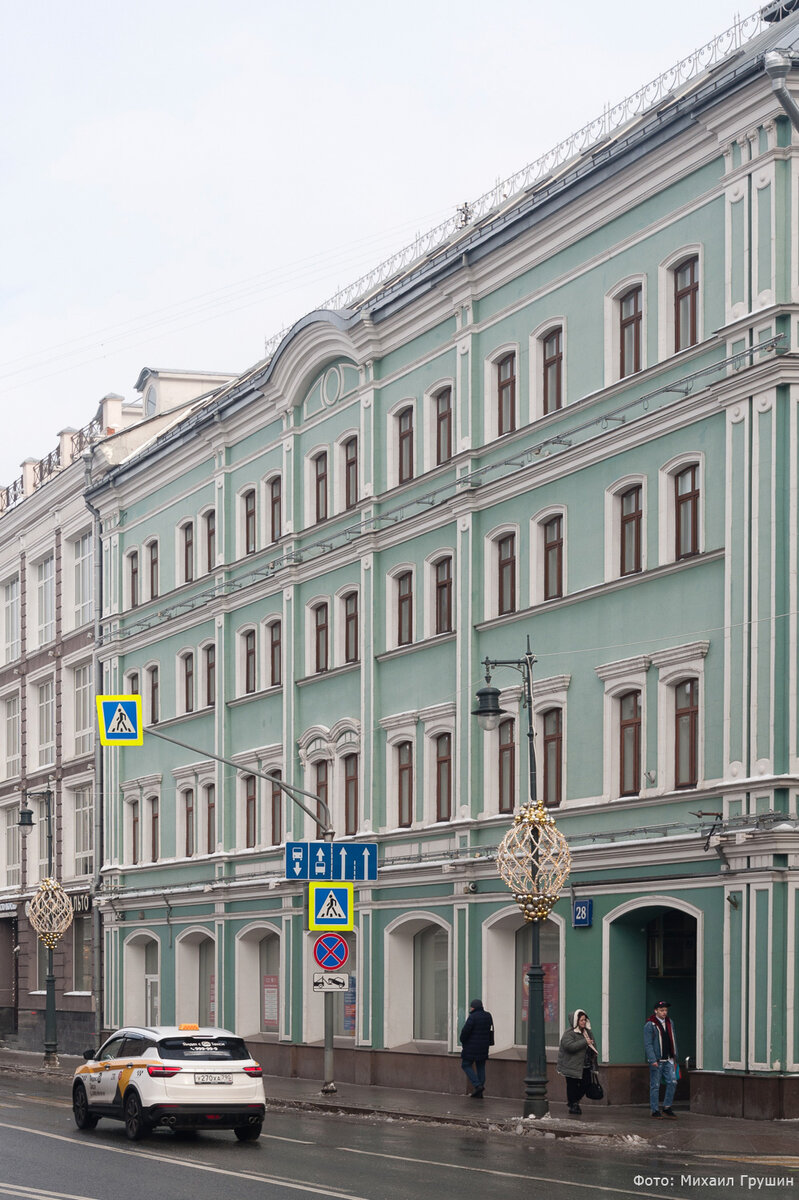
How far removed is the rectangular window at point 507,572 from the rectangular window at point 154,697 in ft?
58.6

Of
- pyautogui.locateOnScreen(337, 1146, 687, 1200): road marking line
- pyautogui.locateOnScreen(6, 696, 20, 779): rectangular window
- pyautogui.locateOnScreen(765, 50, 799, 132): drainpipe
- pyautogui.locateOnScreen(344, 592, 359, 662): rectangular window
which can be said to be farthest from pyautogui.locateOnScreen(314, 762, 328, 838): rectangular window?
pyautogui.locateOnScreen(765, 50, 799, 132): drainpipe

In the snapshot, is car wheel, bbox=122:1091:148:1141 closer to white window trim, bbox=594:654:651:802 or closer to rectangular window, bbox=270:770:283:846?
white window trim, bbox=594:654:651:802

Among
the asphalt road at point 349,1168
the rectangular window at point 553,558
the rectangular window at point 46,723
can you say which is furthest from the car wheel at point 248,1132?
the rectangular window at point 46,723

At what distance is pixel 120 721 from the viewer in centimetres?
3628

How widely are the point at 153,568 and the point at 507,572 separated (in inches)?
741

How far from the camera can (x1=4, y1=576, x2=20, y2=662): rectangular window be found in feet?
214

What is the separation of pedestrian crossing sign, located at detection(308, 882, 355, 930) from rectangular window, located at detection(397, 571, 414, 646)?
6.58m

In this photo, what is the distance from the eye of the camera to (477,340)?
36.6 m

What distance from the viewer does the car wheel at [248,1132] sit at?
24625 mm

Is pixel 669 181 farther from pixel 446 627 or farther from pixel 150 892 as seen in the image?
pixel 150 892

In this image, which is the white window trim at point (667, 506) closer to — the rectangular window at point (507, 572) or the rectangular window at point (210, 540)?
the rectangular window at point (507, 572)

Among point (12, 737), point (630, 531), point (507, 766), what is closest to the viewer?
point (630, 531)

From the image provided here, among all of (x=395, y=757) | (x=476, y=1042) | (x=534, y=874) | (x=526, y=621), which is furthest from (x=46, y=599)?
(x=534, y=874)

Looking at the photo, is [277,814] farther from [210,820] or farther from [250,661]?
[250,661]
